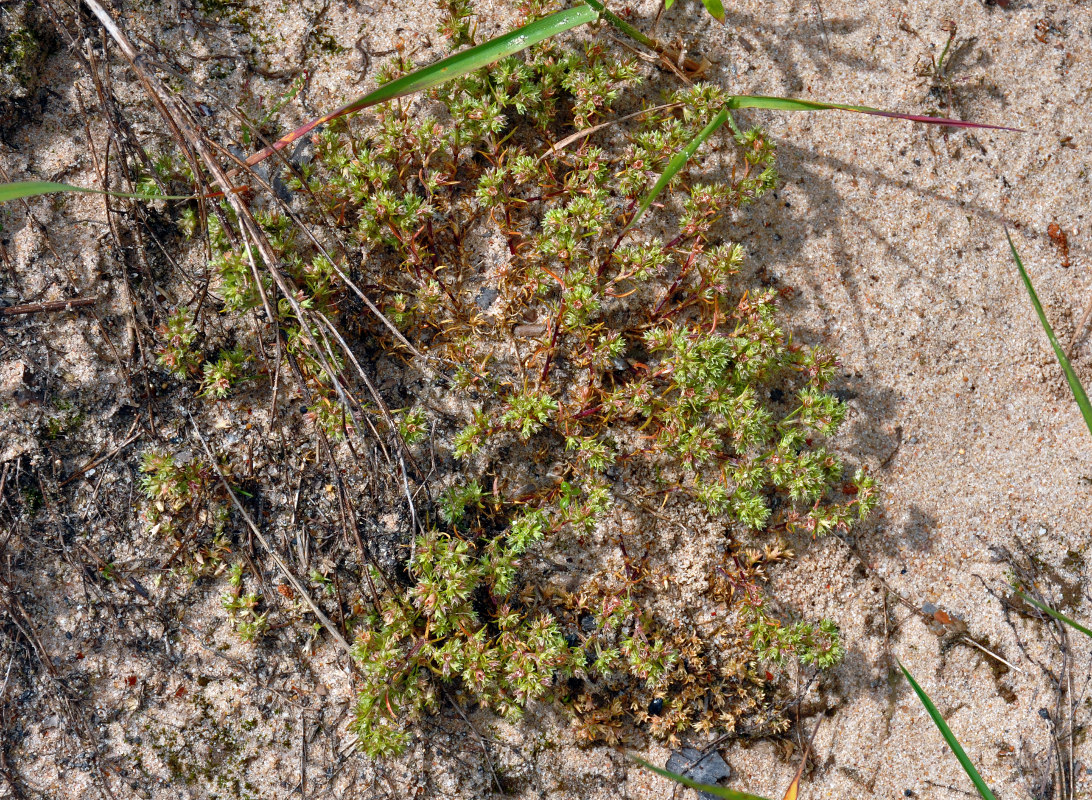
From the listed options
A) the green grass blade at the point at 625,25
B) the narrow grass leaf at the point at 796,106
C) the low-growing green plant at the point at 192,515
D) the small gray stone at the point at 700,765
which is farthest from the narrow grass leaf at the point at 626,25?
the small gray stone at the point at 700,765

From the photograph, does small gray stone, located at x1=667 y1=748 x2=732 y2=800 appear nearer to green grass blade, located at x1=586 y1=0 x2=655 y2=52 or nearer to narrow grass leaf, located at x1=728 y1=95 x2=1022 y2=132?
narrow grass leaf, located at x1=728 y1=95 x2=1022 y2=132

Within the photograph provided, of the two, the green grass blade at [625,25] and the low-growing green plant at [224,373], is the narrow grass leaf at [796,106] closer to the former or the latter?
the green grass blade at [625,25]

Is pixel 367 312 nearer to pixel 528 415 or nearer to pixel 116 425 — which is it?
pixel 528 415

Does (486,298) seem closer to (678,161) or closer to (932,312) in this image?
(678,161)

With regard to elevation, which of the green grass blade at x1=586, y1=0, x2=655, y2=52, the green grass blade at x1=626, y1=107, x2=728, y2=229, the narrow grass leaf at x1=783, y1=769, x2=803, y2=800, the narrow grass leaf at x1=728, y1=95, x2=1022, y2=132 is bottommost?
the narrow grass leaf at x1=783, y1=769, x2=803, y2=800

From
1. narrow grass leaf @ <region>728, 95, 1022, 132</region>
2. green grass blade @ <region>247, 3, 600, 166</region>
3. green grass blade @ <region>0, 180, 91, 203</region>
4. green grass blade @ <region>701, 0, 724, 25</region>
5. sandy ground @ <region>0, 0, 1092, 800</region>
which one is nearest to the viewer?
green grass blade @ <region>0, 180, 91, 203</region>

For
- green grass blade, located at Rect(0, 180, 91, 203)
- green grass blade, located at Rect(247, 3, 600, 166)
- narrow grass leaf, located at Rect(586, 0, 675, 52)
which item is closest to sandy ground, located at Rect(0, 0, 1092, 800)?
narrow grass leaf, located at Rect(586, 0, 675, 52)
